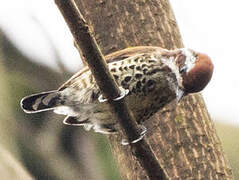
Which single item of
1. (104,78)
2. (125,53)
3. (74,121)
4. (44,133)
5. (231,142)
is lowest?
(231,142)

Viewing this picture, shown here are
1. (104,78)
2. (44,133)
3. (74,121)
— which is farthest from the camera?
(44,133)

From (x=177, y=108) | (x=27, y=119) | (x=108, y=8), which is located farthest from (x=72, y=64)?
(x=177, y=108)

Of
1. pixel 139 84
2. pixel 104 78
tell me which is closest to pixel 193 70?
pixel 139 84

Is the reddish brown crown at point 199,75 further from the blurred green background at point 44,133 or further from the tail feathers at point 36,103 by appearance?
the blurred green background at point 44,133

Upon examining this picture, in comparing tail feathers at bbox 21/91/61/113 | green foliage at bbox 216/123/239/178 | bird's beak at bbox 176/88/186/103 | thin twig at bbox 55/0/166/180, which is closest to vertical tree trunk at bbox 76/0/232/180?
bird's beak at bbox 176/88/186/103

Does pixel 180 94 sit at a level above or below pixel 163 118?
above

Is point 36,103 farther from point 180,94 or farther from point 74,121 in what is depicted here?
point 180,94
